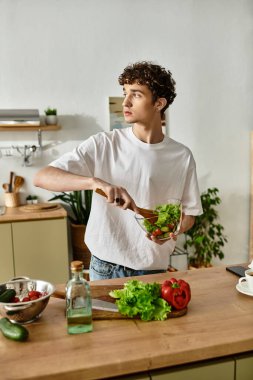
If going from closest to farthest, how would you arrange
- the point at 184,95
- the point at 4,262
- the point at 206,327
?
the point at 206,327
the point at 4,262
the point at 184,95

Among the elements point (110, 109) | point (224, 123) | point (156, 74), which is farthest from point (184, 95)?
point (156, 74)

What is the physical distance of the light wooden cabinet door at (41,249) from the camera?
3168 millimetres

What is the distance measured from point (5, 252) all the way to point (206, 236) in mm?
2007

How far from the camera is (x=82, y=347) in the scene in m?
1.15

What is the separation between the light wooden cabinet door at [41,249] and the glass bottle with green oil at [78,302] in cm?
204

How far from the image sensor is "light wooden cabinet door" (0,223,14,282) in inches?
123

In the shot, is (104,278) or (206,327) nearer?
(206,327)

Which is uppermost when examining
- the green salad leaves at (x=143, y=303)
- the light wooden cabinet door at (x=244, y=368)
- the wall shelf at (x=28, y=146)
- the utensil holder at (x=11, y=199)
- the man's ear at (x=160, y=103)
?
the man's ear at (x=160, y=103)

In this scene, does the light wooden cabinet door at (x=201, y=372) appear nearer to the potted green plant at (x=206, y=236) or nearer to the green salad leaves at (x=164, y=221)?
the green salad leaves at (x=164, y=221)

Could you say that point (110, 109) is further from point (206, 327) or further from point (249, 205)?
point (206, 327)

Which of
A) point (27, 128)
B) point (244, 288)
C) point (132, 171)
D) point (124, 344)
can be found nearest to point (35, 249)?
point (27, 128)

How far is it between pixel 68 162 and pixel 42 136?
6.55 feet

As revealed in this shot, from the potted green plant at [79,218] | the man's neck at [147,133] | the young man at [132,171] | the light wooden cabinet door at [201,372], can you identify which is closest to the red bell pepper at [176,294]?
the light wooden cabinet door at [201,372]

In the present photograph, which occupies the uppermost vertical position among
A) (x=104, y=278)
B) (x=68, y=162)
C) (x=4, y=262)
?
(x=68, y=162)
